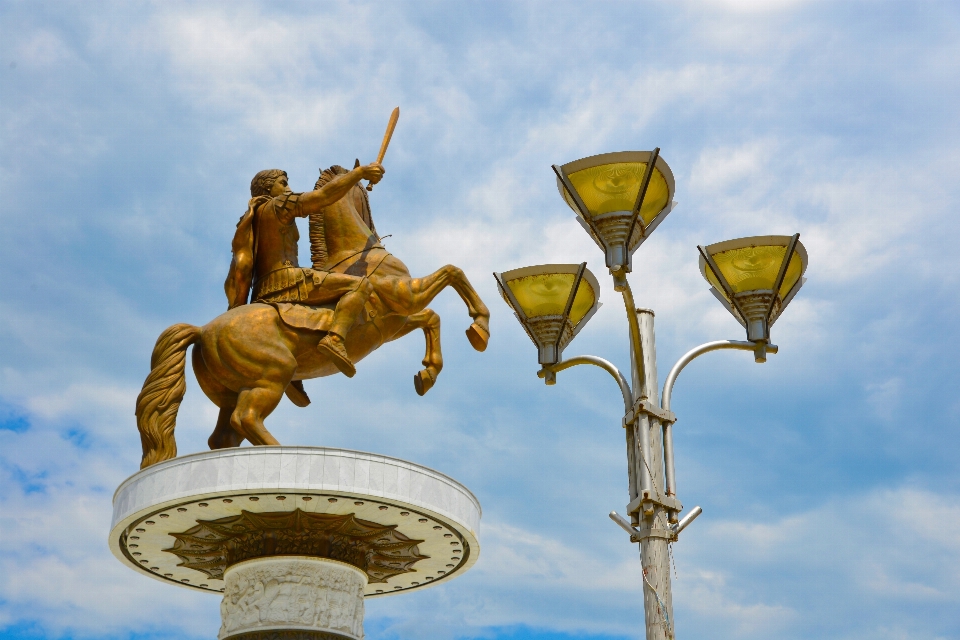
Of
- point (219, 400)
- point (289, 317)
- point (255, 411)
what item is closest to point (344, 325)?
point (289, 317)

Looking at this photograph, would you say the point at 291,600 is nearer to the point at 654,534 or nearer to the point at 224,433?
the point at 224,433

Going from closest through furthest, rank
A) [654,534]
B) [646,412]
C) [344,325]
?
[654,534] < [646,412] < [344,325]

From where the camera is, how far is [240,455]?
12273 mm

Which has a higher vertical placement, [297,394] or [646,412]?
[297,394]

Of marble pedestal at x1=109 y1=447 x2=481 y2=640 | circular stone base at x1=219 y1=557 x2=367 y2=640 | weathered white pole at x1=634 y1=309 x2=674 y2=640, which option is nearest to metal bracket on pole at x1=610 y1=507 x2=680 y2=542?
weathered white pole at x1=634 y1=309 x2=674 y2=640

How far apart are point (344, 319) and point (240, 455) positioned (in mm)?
2391

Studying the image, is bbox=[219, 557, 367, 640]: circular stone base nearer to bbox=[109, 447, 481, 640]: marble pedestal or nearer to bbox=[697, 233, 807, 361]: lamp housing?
bbox=[109, 447, 481, 640]: marble pedestal

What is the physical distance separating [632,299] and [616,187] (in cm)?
97

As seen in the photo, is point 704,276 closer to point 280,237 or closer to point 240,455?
point 240,455

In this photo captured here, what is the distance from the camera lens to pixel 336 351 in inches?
542

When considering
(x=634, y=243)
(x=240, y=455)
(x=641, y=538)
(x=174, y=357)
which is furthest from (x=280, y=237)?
(x=641, y=538)

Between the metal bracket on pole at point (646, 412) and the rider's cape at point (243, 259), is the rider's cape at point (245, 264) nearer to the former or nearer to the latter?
the rider's cape at point (243, 259)

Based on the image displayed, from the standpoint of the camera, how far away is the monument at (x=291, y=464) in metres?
12.5

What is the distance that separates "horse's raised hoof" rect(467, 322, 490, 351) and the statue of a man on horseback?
1.36 metres
